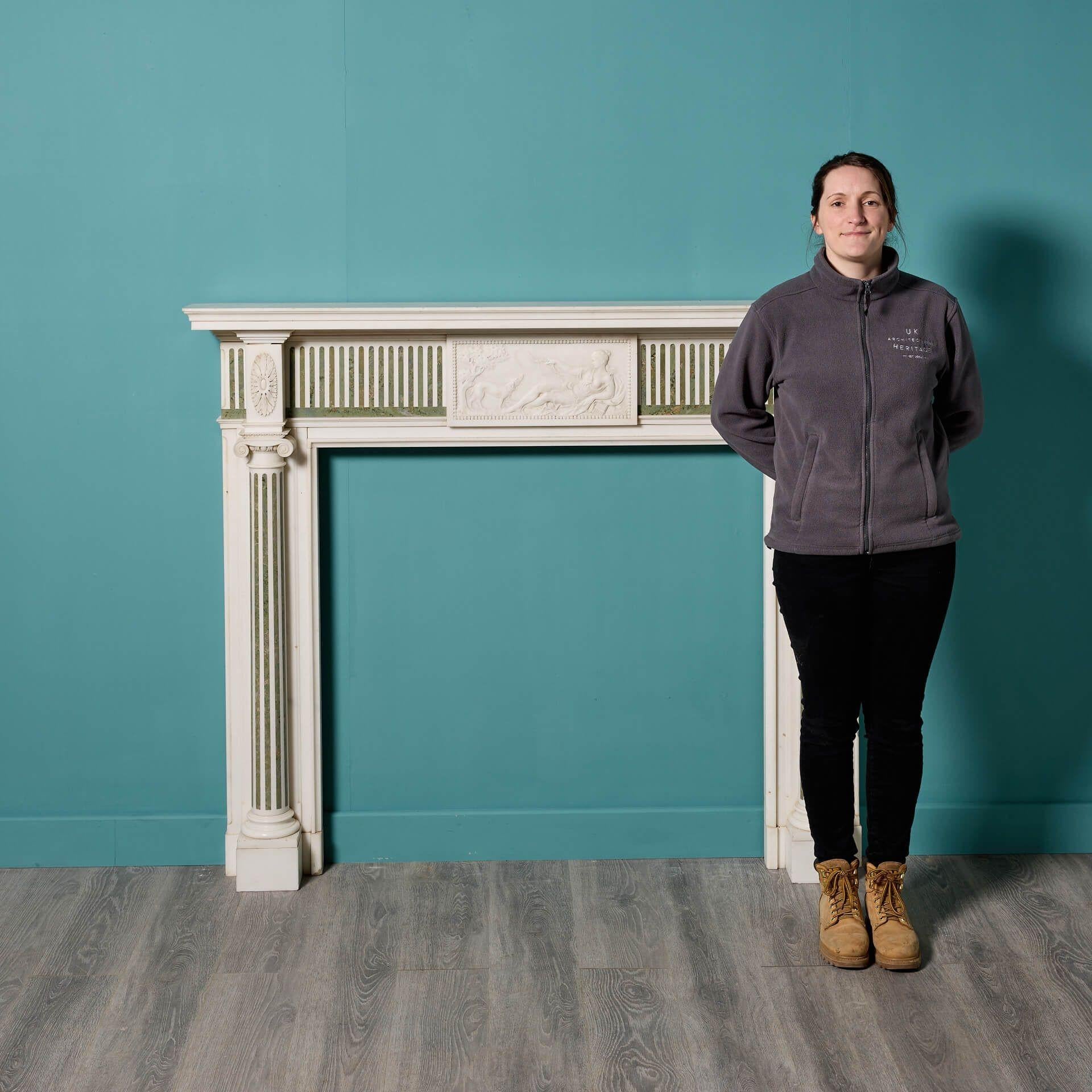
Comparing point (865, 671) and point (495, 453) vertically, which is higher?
point (495, 453)

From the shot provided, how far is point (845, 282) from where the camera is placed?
1.93 m

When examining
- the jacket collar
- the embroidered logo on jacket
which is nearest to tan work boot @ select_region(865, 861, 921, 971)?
the embroidered logo on jacket

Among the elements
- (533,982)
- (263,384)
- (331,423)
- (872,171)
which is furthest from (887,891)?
(263,384)

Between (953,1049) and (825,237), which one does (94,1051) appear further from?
(825,237)

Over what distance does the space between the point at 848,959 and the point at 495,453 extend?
114 centimetres

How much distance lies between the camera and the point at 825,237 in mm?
1971

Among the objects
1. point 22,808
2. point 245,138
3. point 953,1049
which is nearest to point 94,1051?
point 22,808

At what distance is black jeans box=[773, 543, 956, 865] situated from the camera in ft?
6.39

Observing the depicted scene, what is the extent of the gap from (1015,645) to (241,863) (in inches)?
63.9

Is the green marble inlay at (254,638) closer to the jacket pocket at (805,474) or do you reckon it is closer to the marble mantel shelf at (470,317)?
the marble mantel shelf at (470,317)

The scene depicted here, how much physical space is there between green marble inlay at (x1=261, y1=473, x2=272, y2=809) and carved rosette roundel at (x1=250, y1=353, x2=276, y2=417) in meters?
0.13

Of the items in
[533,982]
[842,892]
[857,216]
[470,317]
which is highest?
[857,216]

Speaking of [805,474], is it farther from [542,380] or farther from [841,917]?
[841,917]

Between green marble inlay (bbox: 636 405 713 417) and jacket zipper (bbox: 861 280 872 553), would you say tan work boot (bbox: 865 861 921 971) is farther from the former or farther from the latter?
green marble inlay (bbox: 636 405 713 417)
